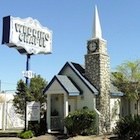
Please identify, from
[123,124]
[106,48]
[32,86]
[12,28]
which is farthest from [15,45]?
[123,124]

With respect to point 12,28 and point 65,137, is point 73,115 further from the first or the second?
point 12,28

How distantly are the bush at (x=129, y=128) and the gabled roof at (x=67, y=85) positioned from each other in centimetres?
452

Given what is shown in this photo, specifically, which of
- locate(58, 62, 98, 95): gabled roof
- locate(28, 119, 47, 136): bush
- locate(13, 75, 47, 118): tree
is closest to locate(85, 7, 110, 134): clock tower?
locate(58, 62, 98, 95): gabled roof

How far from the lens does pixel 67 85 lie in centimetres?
2403

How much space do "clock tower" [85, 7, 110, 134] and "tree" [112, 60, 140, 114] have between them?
1.99 m

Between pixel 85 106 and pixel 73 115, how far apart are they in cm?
176

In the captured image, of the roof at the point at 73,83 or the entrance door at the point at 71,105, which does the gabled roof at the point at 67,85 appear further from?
the entrance door at the point at 71,105

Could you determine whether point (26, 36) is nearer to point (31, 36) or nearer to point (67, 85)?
point (31, 36)

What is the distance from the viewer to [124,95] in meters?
27.3

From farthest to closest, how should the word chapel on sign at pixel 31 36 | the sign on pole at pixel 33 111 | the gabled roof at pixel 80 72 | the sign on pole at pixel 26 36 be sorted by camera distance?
the gabled roof at pixel 80 72, the word chapel on sign at pixel 31 36, the sign on pole at pixel 33 111, the sign on pole at pixel 26 36

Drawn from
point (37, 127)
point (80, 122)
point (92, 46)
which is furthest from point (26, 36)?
point (80, 122)

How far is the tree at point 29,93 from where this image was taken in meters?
24.3

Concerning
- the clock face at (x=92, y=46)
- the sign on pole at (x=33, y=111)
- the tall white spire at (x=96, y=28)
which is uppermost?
the tall white spire at (x=96, y=28)

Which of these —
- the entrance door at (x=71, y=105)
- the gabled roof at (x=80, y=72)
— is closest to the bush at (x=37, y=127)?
the entrance door at (x=71, y=105)
